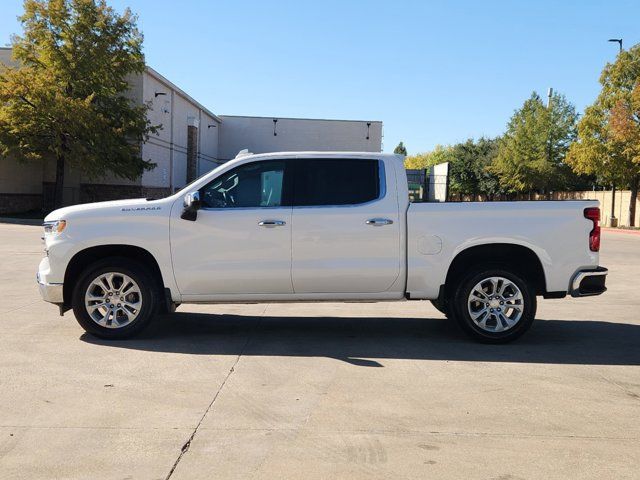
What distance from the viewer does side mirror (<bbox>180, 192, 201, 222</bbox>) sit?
259 inches

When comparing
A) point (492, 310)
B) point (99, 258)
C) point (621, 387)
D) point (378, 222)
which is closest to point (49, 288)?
point (99, 258)

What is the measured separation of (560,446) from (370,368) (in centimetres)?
210

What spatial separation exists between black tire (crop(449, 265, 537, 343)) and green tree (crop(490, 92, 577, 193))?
4567cm

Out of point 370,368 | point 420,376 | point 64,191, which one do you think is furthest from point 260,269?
point 64,191

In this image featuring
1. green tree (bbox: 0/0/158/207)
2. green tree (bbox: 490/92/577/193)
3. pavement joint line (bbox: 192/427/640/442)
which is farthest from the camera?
green tree (bbox: 490/92/577/193)

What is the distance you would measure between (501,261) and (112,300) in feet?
14.3

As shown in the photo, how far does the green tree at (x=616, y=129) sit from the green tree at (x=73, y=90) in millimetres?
26500

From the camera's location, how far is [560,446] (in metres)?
4.04

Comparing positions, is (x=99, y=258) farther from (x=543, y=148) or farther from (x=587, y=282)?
(x=543, y=148)

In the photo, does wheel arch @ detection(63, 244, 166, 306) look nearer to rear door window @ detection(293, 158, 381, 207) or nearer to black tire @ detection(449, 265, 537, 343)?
rear door window @ detection(293, 158, 381, 207)

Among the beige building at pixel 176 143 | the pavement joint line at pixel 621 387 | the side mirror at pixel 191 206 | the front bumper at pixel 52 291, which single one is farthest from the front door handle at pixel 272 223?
the beige building at pixel 176 143

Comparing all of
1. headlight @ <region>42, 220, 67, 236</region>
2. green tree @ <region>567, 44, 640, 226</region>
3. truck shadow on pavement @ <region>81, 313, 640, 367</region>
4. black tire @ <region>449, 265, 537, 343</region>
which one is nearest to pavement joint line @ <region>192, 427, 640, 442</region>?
truck shadow on pavement @ <region>81, 313, 640, 367</region>

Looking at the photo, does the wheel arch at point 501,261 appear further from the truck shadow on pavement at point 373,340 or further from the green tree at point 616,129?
the green tree at point 616,129

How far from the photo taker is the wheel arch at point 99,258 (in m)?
6.81
